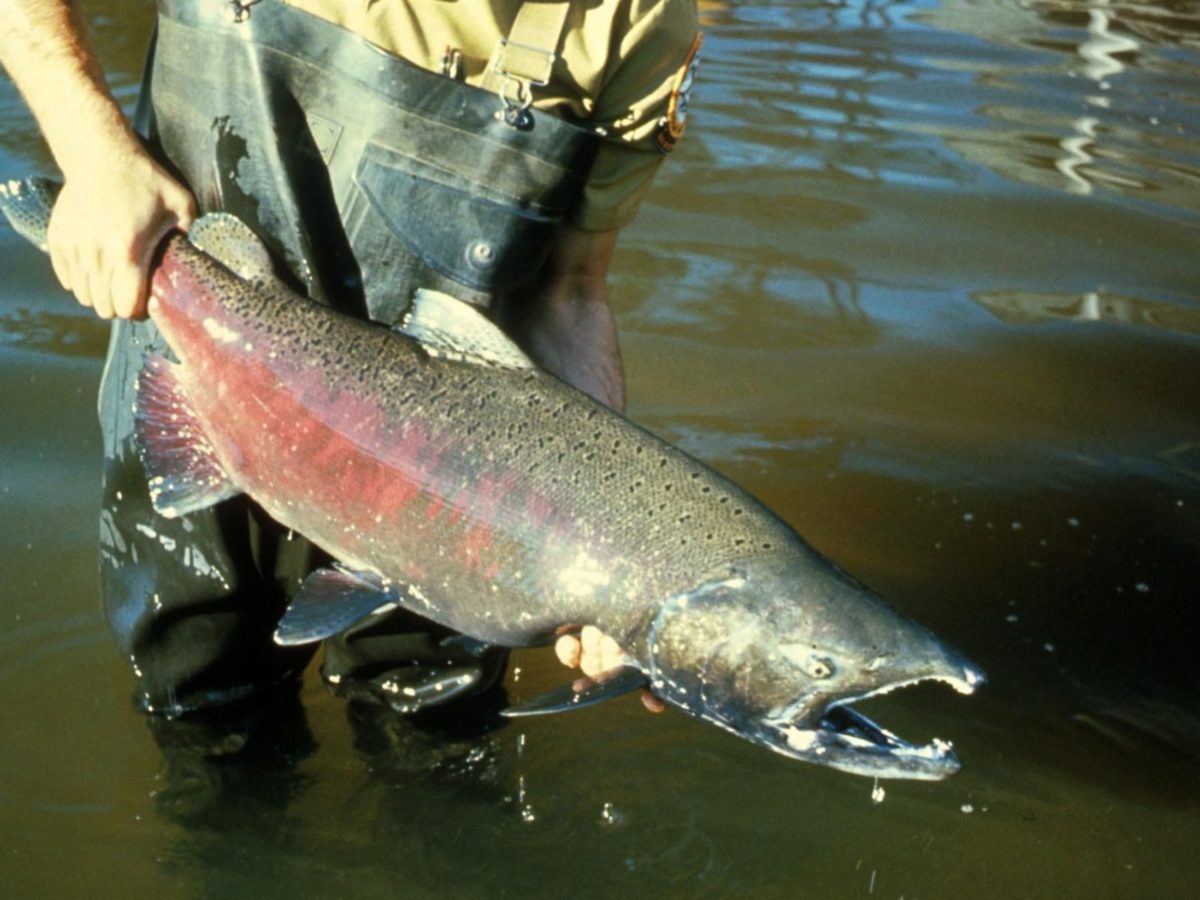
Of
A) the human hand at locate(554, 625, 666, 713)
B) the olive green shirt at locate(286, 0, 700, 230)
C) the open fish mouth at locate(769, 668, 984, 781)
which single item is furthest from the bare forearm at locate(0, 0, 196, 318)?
the open fish mouth at locate(769, 668, 984, 781)

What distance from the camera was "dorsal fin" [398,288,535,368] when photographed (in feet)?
8.16

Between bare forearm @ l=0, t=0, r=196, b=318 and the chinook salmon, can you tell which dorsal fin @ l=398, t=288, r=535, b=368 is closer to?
the chinook salmon

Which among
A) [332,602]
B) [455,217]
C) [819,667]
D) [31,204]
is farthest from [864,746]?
[31,204]

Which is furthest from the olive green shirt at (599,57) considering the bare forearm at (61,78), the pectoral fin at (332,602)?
the pectoral fin at (332,602)

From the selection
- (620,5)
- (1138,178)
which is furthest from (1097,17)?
(620,5)

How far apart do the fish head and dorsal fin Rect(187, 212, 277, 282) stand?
1.00 m

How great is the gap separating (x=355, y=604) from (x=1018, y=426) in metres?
3.18

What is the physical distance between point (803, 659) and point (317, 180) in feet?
4.35

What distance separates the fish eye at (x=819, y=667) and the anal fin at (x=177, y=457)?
1.13 m

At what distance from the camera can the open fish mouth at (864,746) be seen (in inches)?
85.8

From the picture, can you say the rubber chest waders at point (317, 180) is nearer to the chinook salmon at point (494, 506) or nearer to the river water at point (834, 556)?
the chinook salmon at point (494, 506)

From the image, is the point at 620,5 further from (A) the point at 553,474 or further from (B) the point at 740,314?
(B) the point at 740,314

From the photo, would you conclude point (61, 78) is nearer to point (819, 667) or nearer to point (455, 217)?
point (455, 217)

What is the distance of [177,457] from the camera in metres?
2.70
